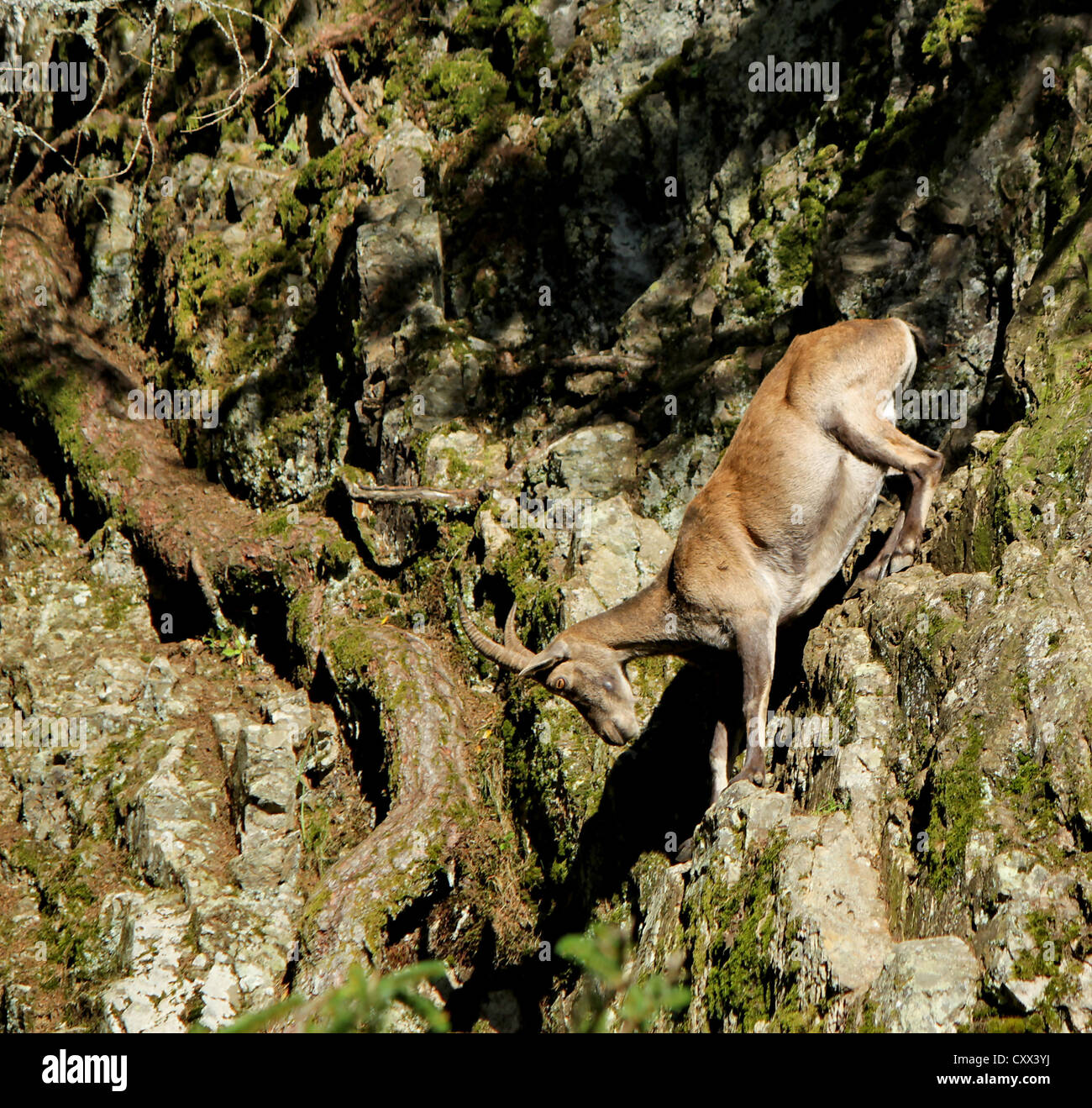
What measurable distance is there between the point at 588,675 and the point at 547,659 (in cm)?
31

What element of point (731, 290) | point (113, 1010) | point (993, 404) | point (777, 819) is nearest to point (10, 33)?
point (731, 290)

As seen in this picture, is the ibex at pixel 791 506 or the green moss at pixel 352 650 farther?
the green moss at pixel 352 650

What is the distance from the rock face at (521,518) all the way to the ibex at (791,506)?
274 millimetres

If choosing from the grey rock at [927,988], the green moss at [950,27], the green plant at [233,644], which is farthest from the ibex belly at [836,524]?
the green plant at [233,644]

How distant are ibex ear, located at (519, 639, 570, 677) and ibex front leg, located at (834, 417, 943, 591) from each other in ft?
6.72

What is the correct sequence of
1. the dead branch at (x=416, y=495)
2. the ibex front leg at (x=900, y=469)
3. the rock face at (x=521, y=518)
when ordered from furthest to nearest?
the dead branch at (x=416, y=495)
the ibex front leg at (x=900, y=469)
the rock face at (x=521, y=518)

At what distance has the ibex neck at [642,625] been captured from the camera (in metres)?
6.88

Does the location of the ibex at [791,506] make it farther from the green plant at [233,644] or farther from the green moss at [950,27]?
the green plant at [233,644]

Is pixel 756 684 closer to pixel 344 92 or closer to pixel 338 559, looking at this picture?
pixel 338 559

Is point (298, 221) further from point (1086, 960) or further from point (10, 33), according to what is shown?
point (1086, 960)

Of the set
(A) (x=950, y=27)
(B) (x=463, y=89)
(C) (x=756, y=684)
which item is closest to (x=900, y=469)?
(C) (x=756, y=684)

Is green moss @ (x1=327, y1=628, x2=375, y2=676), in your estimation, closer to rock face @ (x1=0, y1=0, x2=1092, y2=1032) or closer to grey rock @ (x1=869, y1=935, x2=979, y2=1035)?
rock face @ (x1=0, y1=0, x2=1092, y2=1032)

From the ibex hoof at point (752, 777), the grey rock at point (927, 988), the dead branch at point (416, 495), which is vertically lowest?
the grey rock at point (927, 988)

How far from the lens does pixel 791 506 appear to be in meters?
6.46
